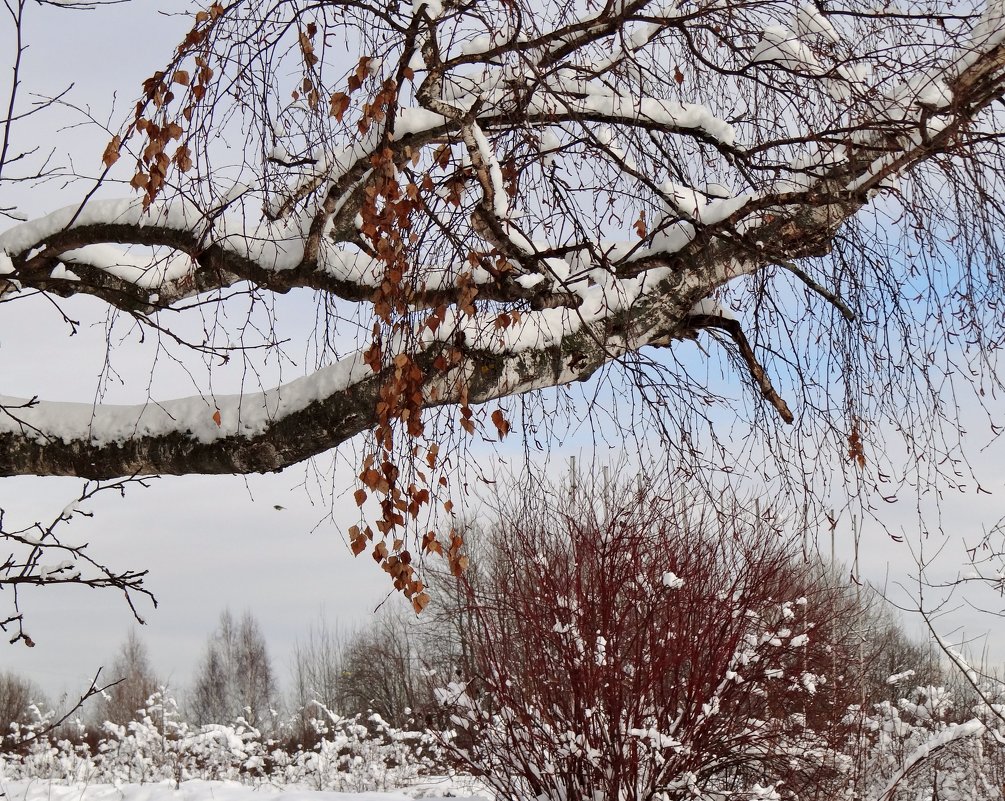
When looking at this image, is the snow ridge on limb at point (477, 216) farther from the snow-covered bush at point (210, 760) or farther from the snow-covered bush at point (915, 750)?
the snow-covered bush at point (210, 760)

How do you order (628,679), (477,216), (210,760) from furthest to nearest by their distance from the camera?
1. (210,760)
2. (628,679)
3. (477,216)

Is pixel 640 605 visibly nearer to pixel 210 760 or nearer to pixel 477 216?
pixel 477 216

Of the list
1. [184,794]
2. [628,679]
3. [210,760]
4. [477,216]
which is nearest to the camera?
[477,216]

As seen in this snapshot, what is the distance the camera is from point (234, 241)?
3762mm

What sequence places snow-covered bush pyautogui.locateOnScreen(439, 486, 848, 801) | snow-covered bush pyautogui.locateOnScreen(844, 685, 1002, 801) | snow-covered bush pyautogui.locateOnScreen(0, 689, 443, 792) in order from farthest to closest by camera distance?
1. snow-covered bush pyautogui.locateOnScreen(0, 689, 443, 792)
2. snow-covered bush pyautogui.locateOnScreen(844, 685, 1002, 801)
3. snow-covered bush pyautogui.locateOnScreen(439, 486, 848, 801)

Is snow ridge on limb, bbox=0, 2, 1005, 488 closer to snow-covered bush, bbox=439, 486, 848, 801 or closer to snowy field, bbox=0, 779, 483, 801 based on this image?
snow-covered bush, bbox=439, 486, 848, 801

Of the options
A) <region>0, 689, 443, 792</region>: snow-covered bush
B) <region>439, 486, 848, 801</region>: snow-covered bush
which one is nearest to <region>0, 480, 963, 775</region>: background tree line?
<region>439, 486, 848, 801</region>: snow-covered bush

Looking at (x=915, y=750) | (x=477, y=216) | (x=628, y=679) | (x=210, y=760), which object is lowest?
(x=210, y=760)

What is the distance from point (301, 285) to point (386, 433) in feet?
3.88

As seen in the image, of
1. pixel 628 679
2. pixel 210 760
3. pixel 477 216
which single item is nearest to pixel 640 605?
pixel 628 679

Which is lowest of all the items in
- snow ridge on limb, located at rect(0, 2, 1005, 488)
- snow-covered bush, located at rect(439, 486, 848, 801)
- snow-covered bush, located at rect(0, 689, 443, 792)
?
snow-covered bush, located at rect(0, 689, 443, 792)

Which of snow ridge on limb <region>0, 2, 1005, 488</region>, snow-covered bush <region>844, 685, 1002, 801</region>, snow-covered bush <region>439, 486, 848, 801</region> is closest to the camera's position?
snow ridge on limb <region>0, 2, 1005, 488</region>

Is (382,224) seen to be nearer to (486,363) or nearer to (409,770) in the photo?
(486,363)

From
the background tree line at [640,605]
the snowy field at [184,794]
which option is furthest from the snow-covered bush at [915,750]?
the snowy field at [184,794]
